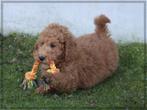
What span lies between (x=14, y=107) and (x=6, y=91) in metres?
0.70

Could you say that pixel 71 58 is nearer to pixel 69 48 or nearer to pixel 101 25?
pixel 69 48

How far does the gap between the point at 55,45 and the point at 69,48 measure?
217 millimetres

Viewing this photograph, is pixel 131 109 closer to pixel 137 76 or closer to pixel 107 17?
pixel 137 76

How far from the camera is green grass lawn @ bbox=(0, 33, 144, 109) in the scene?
26.8ft

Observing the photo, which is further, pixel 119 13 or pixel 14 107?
pixel 119 13

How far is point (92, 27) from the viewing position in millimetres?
10570

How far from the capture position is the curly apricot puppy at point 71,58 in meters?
8.31

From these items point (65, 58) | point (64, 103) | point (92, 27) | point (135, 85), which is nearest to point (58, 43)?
point (65, 58)

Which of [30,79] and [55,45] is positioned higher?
[55,45]

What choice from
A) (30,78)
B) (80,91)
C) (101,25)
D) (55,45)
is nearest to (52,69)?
(55,45)

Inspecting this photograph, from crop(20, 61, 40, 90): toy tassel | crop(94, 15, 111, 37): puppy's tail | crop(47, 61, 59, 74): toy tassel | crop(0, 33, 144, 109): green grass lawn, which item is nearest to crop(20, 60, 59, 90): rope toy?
crop(20, 61, 40, 90): toy tassel

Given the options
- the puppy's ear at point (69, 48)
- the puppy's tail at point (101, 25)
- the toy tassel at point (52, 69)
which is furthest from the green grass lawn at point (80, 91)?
the puppy's tail at point (101, 25)

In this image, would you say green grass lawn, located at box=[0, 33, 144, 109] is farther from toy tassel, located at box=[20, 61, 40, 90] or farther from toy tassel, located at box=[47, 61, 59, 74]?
toy tassel, located at box=[47, 61, 59, 74]

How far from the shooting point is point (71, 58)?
8477mm
